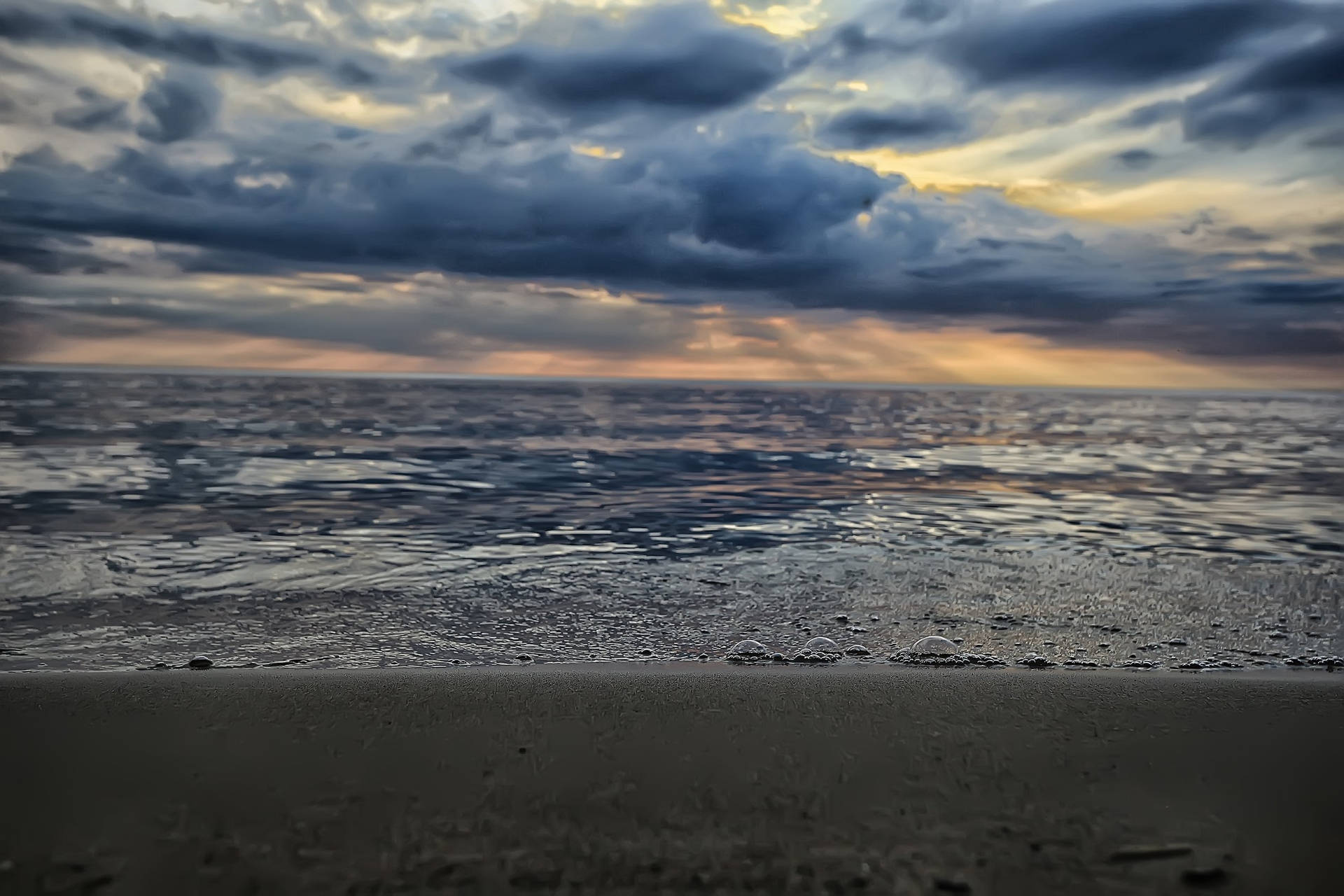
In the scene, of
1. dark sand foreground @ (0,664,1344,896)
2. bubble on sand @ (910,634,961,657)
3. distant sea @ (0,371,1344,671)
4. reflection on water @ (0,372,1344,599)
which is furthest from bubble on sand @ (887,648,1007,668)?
reflection on water @ (0,372,1344,599)

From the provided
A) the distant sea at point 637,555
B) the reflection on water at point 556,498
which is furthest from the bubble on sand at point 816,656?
the reflection on water at point 556,498

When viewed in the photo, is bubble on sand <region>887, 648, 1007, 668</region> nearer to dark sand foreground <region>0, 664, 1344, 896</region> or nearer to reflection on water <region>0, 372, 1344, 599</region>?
dark sand foreground <region>0, 664, 1344, 896</region>

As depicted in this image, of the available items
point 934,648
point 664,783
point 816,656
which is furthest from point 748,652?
point 664,783

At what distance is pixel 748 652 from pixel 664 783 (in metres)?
2.04

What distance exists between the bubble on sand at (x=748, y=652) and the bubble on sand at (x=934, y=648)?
0.91 metres

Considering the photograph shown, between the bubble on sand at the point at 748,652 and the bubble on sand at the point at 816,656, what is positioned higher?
the bubble on sand at the point at 816,656

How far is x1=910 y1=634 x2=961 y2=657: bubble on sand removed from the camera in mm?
4883

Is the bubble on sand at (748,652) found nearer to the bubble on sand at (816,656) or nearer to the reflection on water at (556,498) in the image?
the bubble on sand at (816,656)

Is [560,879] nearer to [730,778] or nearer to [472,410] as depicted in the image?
[730,778]

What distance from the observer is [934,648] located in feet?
16.3

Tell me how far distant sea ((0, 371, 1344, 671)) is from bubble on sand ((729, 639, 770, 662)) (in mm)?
136

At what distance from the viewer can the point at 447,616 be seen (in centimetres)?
575

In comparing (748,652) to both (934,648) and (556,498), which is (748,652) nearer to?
(934,648)

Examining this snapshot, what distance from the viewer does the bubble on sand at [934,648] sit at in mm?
4883
